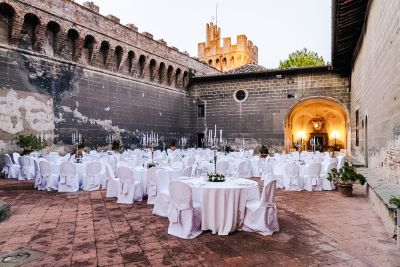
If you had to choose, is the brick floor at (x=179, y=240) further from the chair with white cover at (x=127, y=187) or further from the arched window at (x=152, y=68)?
the arched window at (x=152, y=68)

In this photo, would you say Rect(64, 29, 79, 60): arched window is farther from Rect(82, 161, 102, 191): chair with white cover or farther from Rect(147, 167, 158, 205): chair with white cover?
Rect(147, 167, 158, 205): chair with white cover

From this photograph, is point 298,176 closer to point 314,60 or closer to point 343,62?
point 343,62

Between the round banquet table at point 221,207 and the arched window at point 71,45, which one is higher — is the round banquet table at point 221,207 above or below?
below

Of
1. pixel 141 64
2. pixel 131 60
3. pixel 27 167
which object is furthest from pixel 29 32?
pixel 141 64

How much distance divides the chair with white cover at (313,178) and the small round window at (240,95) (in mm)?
10963

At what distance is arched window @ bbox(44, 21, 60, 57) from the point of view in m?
11.9

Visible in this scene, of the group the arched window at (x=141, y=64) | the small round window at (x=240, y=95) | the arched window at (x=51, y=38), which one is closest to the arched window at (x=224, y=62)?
the small round window at (x=240, y=95)

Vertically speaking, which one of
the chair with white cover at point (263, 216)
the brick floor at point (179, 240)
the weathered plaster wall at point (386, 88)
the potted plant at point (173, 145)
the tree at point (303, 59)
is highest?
the tree at point (303, 59)

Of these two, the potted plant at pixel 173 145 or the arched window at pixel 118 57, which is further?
the arched window at pixel 118 57

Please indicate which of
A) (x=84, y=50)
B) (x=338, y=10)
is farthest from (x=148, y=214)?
(x=84, y=50)

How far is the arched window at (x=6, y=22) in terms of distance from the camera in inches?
413

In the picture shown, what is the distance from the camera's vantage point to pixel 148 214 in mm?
5383

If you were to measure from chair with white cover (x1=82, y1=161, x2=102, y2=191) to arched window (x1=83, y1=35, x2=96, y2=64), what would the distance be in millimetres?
7385

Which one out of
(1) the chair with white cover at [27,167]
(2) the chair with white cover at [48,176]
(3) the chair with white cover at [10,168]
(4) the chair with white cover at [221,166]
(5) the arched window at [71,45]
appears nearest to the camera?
(2) the chair with white cover at [48,176]
